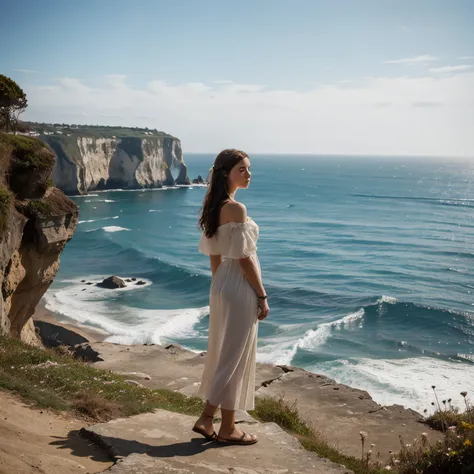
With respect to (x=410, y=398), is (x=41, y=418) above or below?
above

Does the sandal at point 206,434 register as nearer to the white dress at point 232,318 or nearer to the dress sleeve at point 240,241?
the white dress at point 232,318

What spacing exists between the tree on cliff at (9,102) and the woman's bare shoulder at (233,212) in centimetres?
1588

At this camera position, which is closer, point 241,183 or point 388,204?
point 241,183

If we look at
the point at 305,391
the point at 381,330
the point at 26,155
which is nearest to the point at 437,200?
the point at 381,330

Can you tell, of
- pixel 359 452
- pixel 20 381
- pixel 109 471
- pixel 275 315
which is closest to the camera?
pixel 109 471

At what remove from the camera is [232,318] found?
5.40m

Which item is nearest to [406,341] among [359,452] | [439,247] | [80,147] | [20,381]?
[359,452]

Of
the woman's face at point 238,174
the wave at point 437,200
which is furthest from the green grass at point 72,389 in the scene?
the wave at point 437,200

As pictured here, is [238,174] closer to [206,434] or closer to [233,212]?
[233,212]

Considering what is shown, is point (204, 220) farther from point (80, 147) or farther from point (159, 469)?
point (80, 147)

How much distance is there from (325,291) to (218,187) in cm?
3388

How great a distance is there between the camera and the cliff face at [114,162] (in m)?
90.1

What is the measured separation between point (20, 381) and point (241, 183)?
3908mm

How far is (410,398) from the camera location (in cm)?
2084
